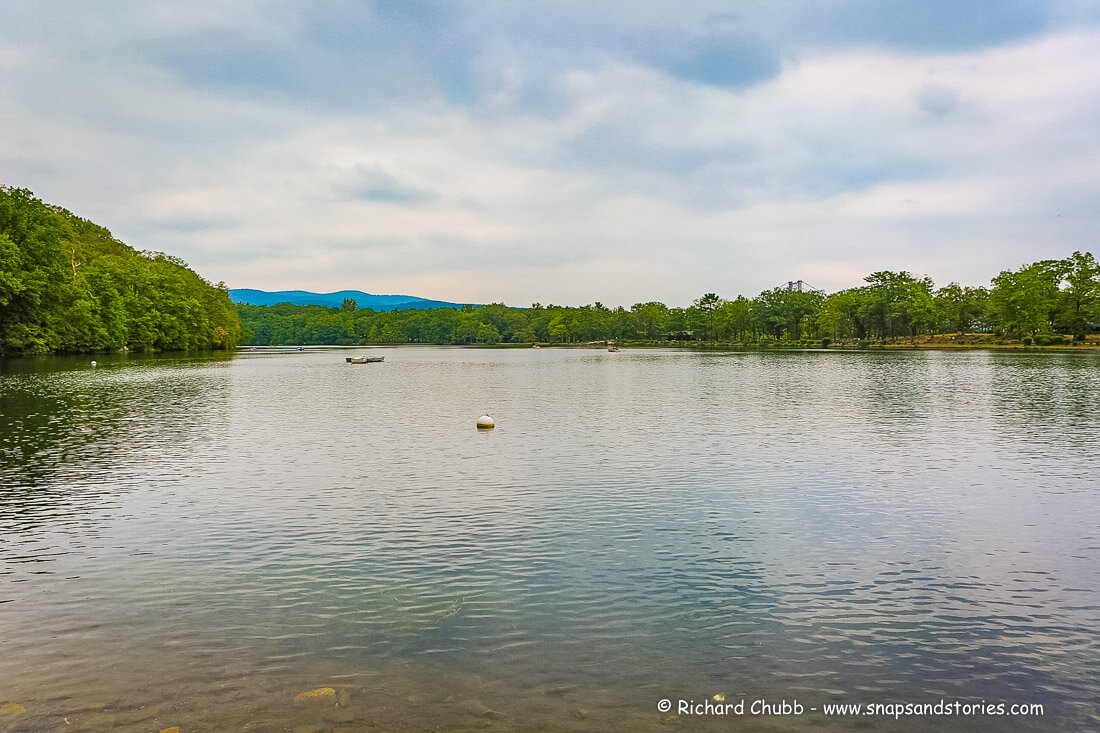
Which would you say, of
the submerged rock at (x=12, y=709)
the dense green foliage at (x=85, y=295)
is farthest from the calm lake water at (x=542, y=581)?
the dense green foliage at (x=85, y=295)

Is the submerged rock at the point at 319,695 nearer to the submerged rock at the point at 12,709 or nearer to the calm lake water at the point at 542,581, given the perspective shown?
the calm lake water at the point at 542,581

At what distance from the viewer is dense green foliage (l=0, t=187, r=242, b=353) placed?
275 feet

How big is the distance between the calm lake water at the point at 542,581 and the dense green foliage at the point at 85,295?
65421 millimetres

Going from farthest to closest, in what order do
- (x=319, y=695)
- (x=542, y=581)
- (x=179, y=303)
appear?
1. (x=179, y=303)
2. (x=542, y=581)
3. (x=319, y=695)

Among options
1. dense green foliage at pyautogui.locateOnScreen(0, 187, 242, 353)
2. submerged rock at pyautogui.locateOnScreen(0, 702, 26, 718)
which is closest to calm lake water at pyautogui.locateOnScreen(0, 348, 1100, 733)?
submerged rock at pyautogui.locateOnScreen(0, 702, 26, 718)

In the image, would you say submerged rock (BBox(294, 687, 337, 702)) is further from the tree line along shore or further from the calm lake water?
the tree line along shore

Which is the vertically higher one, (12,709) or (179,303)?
(179,303)

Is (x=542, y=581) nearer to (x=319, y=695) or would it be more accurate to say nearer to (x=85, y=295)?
(x=319, y=695)

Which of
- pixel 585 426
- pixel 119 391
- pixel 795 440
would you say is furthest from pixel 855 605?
pixel 119 391

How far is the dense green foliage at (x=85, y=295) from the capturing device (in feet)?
275

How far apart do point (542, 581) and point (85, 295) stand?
11441 cm

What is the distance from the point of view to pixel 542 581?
12812mm

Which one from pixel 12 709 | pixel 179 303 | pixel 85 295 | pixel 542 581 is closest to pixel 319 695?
pixel 12 709

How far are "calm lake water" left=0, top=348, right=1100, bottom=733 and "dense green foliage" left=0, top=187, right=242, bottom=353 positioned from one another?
6542 centimetres
